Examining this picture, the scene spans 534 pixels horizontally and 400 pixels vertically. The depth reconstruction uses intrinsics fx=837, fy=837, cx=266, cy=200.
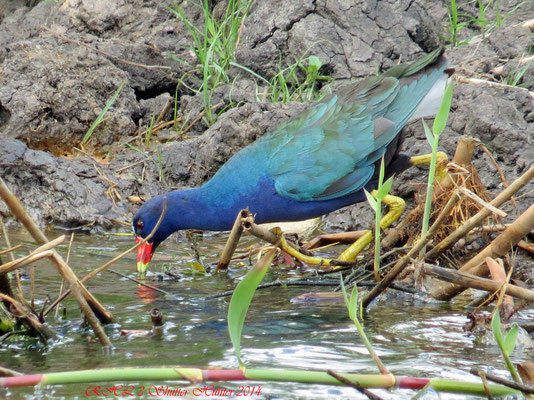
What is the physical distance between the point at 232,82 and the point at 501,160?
223cm

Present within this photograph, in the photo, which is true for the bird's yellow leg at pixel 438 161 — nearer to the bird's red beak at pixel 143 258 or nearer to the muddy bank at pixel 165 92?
the muddy bank at pixel 165 92

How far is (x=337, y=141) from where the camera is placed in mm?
4684

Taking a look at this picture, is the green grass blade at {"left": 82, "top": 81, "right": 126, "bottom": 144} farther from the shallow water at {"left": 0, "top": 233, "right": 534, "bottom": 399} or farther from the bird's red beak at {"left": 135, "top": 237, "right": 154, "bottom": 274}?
the shallow water at {"left": 0, "top": 233, "right": 534, "bottom": 399}

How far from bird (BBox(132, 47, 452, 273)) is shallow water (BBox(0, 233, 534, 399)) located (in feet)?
2.08

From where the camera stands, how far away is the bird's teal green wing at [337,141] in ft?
15.1

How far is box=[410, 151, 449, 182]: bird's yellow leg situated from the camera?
4547mm

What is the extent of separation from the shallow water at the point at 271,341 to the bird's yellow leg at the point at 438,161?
3.57 feet

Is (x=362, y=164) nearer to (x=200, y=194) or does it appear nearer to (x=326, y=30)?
(x=200, y=194)

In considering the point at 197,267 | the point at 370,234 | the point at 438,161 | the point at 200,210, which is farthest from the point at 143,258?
the point at 438,161

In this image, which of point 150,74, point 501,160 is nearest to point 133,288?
point 501,160

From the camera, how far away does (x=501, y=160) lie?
5.18 meters

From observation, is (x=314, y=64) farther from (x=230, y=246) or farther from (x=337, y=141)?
(x=230, y=246)

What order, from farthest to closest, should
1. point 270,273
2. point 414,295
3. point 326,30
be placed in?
point 326,30, point 270,273, point 414,295

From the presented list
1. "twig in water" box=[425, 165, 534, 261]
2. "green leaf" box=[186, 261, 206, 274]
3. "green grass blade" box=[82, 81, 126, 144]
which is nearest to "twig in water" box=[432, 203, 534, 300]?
"twig in water" box=[425, 165, 534, 261]
